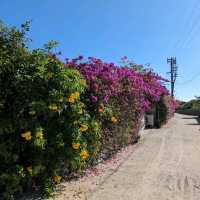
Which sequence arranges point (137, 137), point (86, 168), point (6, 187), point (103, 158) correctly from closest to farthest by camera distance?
point (6, 187) < point (86, 168) < point (103, 158) < point (137, 137)

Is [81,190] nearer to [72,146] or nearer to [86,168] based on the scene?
[72,146]

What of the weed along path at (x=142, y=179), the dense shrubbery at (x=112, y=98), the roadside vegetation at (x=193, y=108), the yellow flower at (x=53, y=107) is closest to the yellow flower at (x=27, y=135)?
the yellow flower at (x=53, y=107)

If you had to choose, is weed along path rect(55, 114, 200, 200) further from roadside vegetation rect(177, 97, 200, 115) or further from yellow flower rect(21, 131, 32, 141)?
roadside vegetation rect(177, 97, 200, 115)

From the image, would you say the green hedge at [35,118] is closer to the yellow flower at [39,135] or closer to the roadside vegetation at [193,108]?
the yellow flower at [39,135]

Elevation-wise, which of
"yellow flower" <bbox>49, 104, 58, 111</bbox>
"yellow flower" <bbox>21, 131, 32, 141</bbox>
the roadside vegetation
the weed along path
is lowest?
the weed along path

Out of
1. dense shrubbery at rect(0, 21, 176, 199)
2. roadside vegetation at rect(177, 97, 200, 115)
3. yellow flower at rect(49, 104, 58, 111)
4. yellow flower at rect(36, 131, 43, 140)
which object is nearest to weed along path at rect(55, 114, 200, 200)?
dense shrubbery at rect(0, 21, 176, 199)

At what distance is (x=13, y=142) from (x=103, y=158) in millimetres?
4702

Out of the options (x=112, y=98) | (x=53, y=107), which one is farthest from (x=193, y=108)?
(x=53, y=107)

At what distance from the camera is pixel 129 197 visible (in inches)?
269

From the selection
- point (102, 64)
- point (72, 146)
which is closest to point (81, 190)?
point (72, 146)

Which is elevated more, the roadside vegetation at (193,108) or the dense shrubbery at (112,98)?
the roadside vegetation at (193,108)

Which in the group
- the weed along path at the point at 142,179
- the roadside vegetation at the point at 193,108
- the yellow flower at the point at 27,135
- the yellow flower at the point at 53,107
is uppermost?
the roadside vegetation at the point at 193,108

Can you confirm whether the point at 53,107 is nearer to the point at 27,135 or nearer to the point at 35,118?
the point at 35,118

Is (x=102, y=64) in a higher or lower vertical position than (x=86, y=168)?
higher
